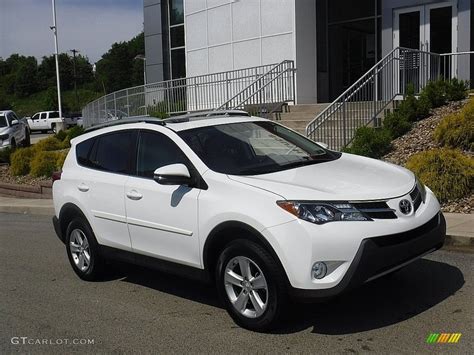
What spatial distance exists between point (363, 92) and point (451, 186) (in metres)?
5.09

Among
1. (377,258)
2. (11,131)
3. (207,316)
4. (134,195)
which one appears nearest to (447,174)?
(377,258)

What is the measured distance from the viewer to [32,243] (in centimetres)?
903

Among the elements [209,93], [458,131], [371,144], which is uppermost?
[209,93]

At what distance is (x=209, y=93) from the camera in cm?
1975

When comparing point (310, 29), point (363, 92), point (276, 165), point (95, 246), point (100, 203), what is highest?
point (310, 29)

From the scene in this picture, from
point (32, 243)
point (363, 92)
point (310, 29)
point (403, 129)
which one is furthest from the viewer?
point (310, 29)

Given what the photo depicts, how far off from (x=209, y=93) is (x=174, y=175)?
1516 centimetres

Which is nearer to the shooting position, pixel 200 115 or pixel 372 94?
pixel 200 115

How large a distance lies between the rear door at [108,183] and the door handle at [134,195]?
0.13 meters

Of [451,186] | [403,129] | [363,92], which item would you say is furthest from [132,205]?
[363,92]

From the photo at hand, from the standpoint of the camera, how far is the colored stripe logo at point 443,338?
421cm

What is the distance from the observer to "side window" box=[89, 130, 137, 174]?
581 centimetres

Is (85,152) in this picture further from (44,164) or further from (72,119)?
(72,119)

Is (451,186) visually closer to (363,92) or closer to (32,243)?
(363,92)
